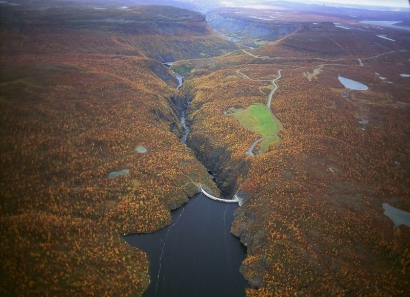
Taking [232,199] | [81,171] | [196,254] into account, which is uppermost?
[81,171]

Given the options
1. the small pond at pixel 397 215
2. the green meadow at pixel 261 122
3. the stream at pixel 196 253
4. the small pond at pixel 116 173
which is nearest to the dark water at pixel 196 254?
the stream at pixel 196 253

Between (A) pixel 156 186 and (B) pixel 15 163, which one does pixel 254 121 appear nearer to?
(A) pixel 156 186

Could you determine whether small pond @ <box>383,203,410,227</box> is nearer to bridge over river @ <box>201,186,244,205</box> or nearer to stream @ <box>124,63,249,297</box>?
bridge over river @ <box>201,186,244,205</box>

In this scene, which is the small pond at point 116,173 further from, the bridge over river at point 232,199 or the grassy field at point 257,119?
the grassy field at point 257,119

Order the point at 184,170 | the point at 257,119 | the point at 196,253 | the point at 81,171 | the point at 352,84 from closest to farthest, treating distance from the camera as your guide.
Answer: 1. the point at 196,253
2. the point at 81,171
3. the point at 184,170
4. the point at 257,119
5. the point at 352,84

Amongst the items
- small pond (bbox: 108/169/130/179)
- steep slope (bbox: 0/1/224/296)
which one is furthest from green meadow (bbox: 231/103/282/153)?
small pond (bbox: 108/169/130/179)

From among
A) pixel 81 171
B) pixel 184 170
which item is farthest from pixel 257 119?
pixel 81 171

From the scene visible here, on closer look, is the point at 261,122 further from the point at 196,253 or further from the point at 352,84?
the point at 352,84
